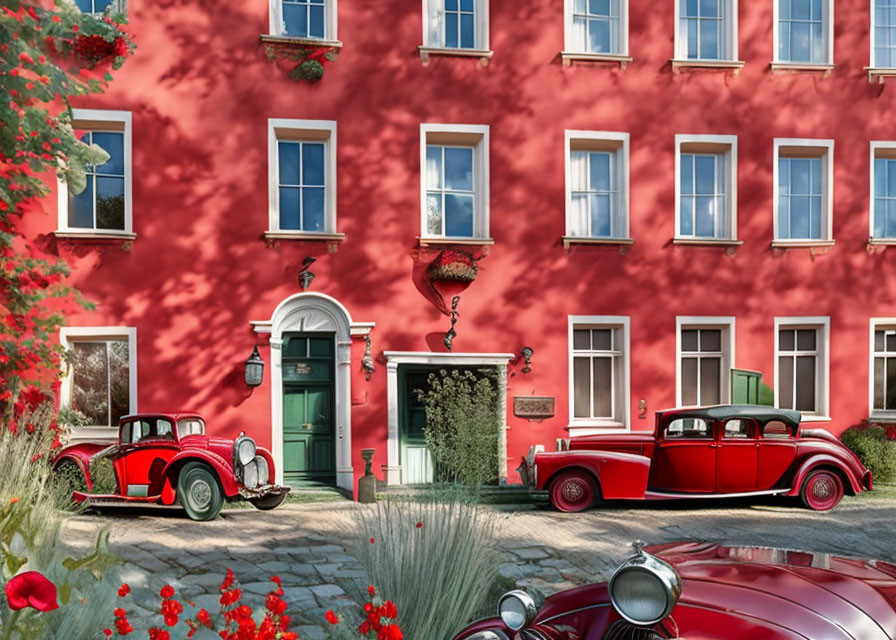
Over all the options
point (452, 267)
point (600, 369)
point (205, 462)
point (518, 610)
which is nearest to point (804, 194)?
point (600, 369)

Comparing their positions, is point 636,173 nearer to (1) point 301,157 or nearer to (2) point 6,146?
(1) point 301,157

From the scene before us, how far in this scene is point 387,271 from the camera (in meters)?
10.8

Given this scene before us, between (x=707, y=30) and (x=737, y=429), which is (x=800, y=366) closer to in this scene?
(x=737, y=429)

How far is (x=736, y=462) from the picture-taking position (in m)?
8.75

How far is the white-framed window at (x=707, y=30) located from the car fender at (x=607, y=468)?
23.4ft

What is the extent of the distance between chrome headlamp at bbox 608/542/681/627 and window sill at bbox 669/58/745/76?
10.8 metres

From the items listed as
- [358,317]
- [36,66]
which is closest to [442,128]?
[358,317]

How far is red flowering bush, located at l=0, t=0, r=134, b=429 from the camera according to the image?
290 inches

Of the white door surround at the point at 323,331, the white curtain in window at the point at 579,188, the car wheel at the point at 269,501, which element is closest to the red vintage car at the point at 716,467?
the white door surround at the point at 323,331

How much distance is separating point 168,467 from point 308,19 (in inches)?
287

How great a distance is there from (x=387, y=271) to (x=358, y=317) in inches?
34.9

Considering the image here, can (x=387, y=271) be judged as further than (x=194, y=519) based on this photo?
Yes

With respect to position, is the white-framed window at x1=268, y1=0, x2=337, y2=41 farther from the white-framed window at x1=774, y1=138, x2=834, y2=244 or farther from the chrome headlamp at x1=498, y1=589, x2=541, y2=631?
the chrome headlamp at x1=498, y1=589, x2=541, y2=631

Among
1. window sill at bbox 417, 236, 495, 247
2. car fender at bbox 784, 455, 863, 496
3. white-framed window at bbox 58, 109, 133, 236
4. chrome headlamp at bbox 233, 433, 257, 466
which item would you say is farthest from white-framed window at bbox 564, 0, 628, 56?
chrome headlamp at bbox 233, 433, 257, 466
